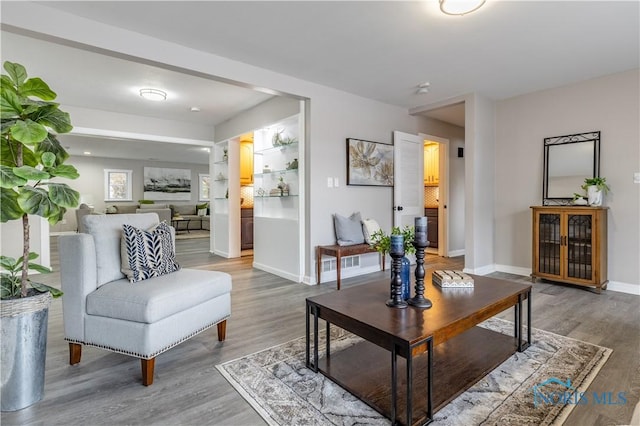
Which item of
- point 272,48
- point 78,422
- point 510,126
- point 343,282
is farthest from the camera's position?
point 510,126

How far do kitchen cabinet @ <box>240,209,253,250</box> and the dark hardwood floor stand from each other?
2.95 m

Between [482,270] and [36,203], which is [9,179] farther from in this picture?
[482,270]

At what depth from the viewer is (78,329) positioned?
6.35 feet

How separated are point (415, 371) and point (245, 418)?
93 centimetres

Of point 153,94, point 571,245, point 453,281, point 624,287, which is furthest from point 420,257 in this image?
point 153,94

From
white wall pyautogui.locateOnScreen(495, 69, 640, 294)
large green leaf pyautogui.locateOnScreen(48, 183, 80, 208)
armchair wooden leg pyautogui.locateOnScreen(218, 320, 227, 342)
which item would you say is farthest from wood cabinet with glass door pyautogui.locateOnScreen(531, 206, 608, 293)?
large green leaf pyautogui.locateOnScreen(48, 183, 80, 208)

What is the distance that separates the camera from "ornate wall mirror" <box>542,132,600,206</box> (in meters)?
3.84

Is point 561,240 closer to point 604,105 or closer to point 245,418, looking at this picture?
point 604,105

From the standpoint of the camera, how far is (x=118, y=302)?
1.85 metres

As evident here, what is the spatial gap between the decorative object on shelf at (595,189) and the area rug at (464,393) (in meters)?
2.14

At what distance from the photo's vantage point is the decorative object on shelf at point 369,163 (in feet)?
14.3

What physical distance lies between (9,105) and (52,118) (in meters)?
0.18

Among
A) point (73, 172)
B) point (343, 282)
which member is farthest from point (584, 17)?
point (73, 172)

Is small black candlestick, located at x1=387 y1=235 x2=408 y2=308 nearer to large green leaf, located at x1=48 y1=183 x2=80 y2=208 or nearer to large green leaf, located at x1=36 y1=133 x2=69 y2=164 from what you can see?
large green leaf, located at x1=48 y1=183 x2=80 y2=208
